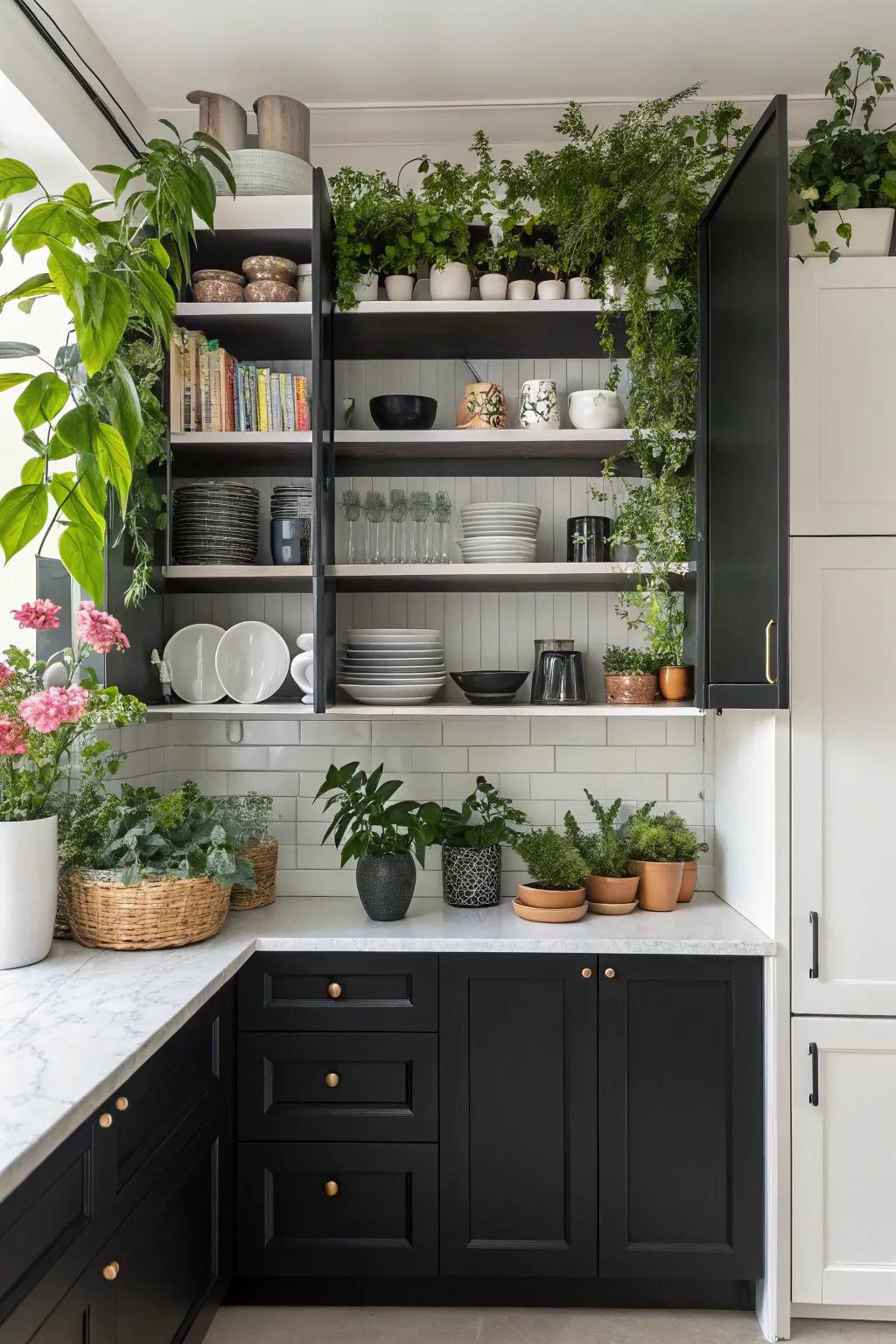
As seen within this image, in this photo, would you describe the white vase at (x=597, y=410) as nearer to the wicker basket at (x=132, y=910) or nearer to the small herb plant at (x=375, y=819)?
the small herb plant at (x=375, y=819)

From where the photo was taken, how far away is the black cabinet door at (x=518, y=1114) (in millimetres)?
2283

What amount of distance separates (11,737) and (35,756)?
0.31 feet

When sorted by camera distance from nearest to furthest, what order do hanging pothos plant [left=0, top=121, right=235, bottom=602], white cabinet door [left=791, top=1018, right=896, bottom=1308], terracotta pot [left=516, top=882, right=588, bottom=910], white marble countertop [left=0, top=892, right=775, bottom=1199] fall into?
white marble countertop [left=0, top=892, right=775, bottom=1199], hanging pothos plant [left=0, top=121, right=235, bottom=602], white cabinet door [left=791, top=1018, right=896, bottom=1308], terracotta pot [left=516, top=882, right=588, bottom=910]

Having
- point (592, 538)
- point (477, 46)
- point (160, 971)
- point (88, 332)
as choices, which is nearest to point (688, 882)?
point (592, 538)

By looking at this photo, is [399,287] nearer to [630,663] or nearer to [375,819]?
[630,663]

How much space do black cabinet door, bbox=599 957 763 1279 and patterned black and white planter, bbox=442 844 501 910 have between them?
1.48 feet

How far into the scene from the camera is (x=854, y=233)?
2283 mm

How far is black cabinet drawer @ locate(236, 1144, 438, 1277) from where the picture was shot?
2.29 meters

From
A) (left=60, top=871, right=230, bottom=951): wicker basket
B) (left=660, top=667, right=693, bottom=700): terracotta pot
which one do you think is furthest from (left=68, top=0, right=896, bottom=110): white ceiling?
(left=60, top=871, right=230, bottom=951): wicker basket

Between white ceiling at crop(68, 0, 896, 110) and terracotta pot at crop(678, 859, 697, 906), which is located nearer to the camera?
white ceiling at crop(68, 0, 896, 110)

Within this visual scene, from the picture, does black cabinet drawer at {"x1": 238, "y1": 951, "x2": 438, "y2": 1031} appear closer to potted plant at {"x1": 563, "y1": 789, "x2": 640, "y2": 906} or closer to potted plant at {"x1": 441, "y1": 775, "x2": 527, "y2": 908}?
potted plant at {"x1": 441, "y1": 775, "x2": 527, "y2": 908}

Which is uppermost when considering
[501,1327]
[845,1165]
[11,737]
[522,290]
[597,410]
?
[522,290]

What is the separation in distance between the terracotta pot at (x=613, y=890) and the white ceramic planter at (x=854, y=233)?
1593 mm

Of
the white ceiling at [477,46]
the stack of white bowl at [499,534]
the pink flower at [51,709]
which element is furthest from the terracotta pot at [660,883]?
the white ceiling at [477,46]
